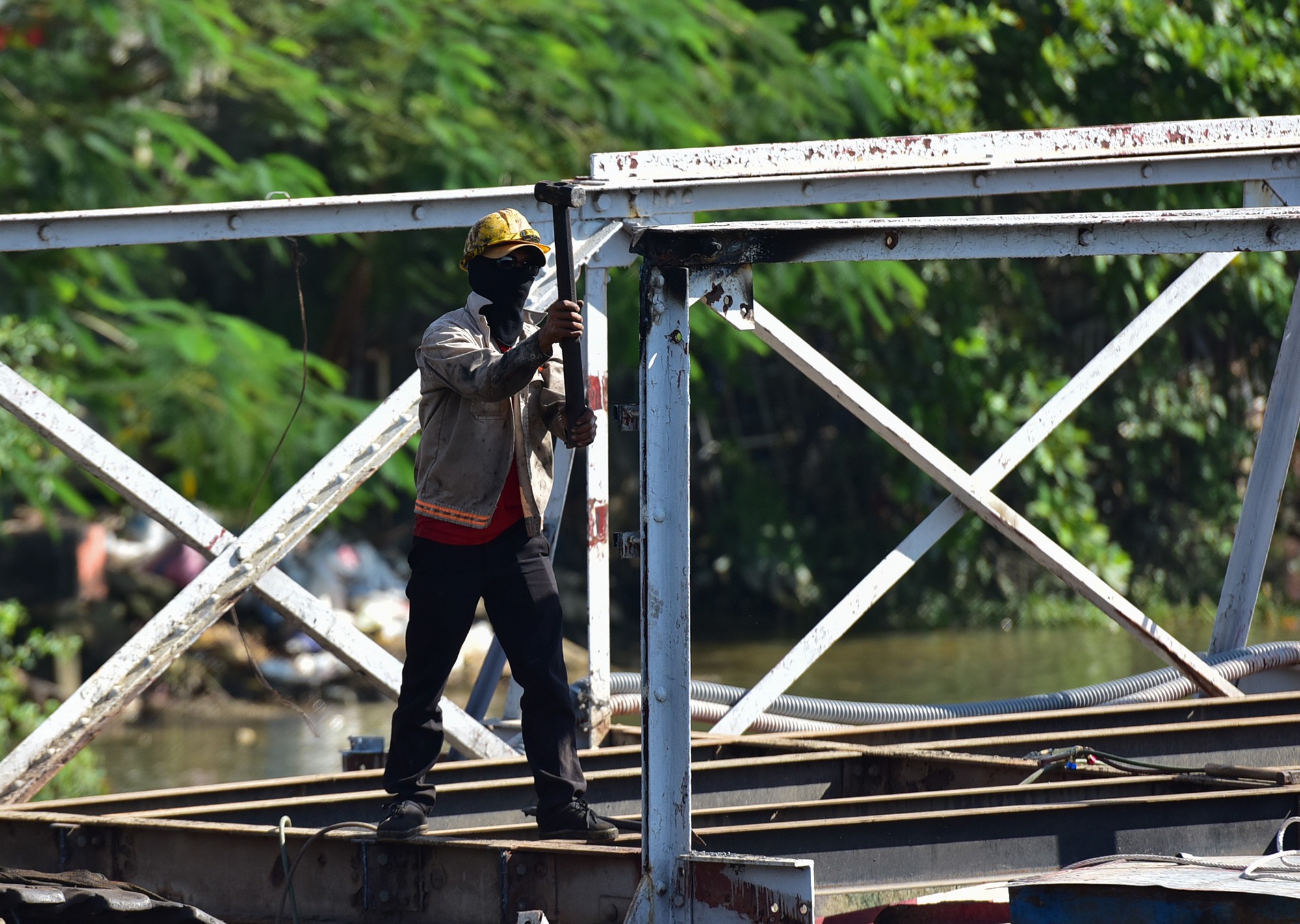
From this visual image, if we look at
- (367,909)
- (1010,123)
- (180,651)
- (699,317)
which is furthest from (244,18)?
(367,909)

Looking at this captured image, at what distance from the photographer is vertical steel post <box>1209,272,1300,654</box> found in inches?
172

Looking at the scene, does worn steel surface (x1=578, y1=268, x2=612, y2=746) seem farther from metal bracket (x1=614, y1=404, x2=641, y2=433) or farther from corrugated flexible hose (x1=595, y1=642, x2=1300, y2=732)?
metal bracket (x1=614, y1=404, x2=641, y2=433)

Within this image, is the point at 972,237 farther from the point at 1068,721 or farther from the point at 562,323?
the point at 1068,721

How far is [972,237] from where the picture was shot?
3.01 m

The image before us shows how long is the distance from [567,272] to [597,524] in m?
1.27

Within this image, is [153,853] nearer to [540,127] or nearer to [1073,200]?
[540,127]

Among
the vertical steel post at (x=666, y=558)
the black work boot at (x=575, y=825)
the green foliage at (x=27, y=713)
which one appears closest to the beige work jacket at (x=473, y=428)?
the vertical steel post at (x=666, y=558)

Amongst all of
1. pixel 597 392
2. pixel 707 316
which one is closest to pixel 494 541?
pixel 597 392

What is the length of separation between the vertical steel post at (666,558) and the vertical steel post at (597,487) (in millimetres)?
1240

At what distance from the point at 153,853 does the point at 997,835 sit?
2032 mm

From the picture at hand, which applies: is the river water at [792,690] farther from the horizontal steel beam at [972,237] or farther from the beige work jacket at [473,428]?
the horizontal steel beam at [972,237]

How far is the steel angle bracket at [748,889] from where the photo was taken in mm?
2832

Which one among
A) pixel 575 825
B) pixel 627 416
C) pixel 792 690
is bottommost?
pixel 575 825

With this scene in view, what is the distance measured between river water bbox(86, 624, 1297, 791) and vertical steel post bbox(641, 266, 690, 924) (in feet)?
18.5
